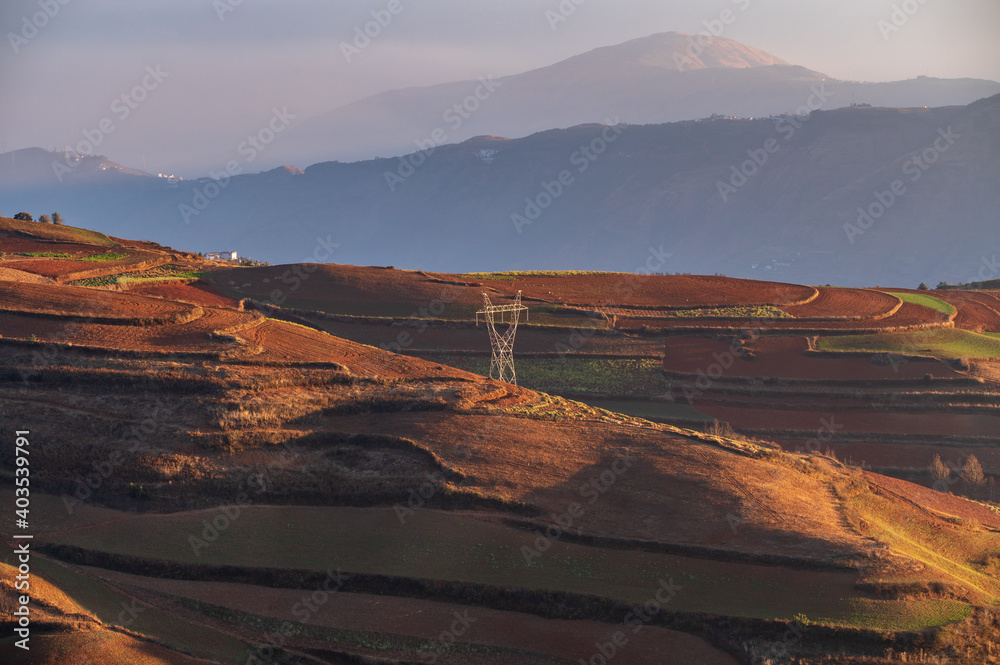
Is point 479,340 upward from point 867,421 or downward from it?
upward

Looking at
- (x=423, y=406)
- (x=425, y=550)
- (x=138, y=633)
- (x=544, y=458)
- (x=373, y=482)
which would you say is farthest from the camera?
(x=423, y=406)

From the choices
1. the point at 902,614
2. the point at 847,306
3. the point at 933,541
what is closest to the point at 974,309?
the point at 847,306

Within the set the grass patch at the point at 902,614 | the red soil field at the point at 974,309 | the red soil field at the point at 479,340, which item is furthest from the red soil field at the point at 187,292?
the red soil field at the point at 974,309

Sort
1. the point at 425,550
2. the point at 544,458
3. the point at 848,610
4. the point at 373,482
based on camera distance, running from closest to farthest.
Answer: the point at 848,610 < the point at 425,550 < the point at 373,482 < the point at 544,458

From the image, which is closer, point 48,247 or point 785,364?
point 785,364

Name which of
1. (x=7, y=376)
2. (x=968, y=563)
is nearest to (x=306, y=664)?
(x=7, y=376)

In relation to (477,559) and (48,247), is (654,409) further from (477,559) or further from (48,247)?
(48,247)

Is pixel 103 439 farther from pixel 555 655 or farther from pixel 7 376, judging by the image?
pixel 555 655

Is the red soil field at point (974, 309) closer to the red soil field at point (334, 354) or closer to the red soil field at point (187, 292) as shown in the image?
the red soil field at point (334, 354)

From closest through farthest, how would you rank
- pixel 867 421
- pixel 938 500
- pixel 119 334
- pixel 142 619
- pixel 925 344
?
pixel 142 619, pixel 938 500, pixel 119 334, pixel 867 421, pixel 925 344
